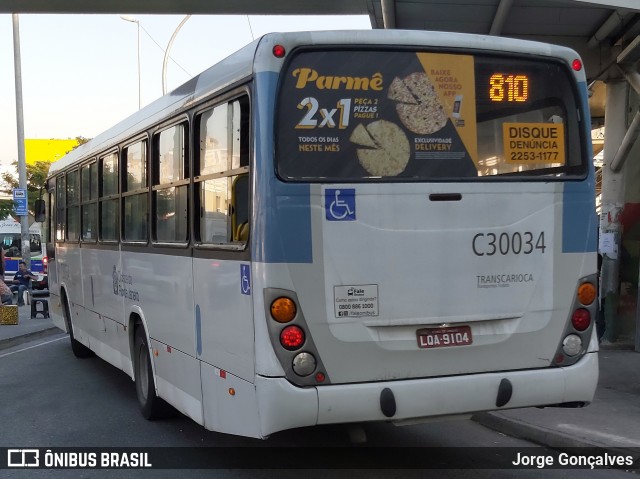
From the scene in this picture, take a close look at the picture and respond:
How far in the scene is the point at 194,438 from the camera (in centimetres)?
734

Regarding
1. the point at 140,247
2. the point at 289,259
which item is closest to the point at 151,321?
the point at 140,247

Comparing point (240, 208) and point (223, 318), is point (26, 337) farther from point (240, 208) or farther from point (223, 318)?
point (240, 208)

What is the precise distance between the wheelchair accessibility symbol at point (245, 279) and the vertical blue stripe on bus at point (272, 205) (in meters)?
0.14

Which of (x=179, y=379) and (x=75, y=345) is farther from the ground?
(x=179, y=379)

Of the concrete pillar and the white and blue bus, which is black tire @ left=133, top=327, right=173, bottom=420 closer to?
the white and blue bus

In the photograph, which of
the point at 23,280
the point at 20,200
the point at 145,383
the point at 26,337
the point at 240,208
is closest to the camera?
the point at 240,208

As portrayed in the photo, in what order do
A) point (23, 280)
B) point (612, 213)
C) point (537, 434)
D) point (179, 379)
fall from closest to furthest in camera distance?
point (179, 379) → point (537, 434) → point (612, 213) → point (23, 280)

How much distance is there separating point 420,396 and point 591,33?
8929mm

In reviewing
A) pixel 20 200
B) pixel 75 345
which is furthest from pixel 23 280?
pixel 75 345

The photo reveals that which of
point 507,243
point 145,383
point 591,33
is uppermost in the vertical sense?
point 591,33

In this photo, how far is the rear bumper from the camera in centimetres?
→ 494

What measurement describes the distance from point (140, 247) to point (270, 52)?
11.1 ft

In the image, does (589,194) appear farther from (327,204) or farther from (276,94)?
(276,94)

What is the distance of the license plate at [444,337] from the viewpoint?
17.3 ft
